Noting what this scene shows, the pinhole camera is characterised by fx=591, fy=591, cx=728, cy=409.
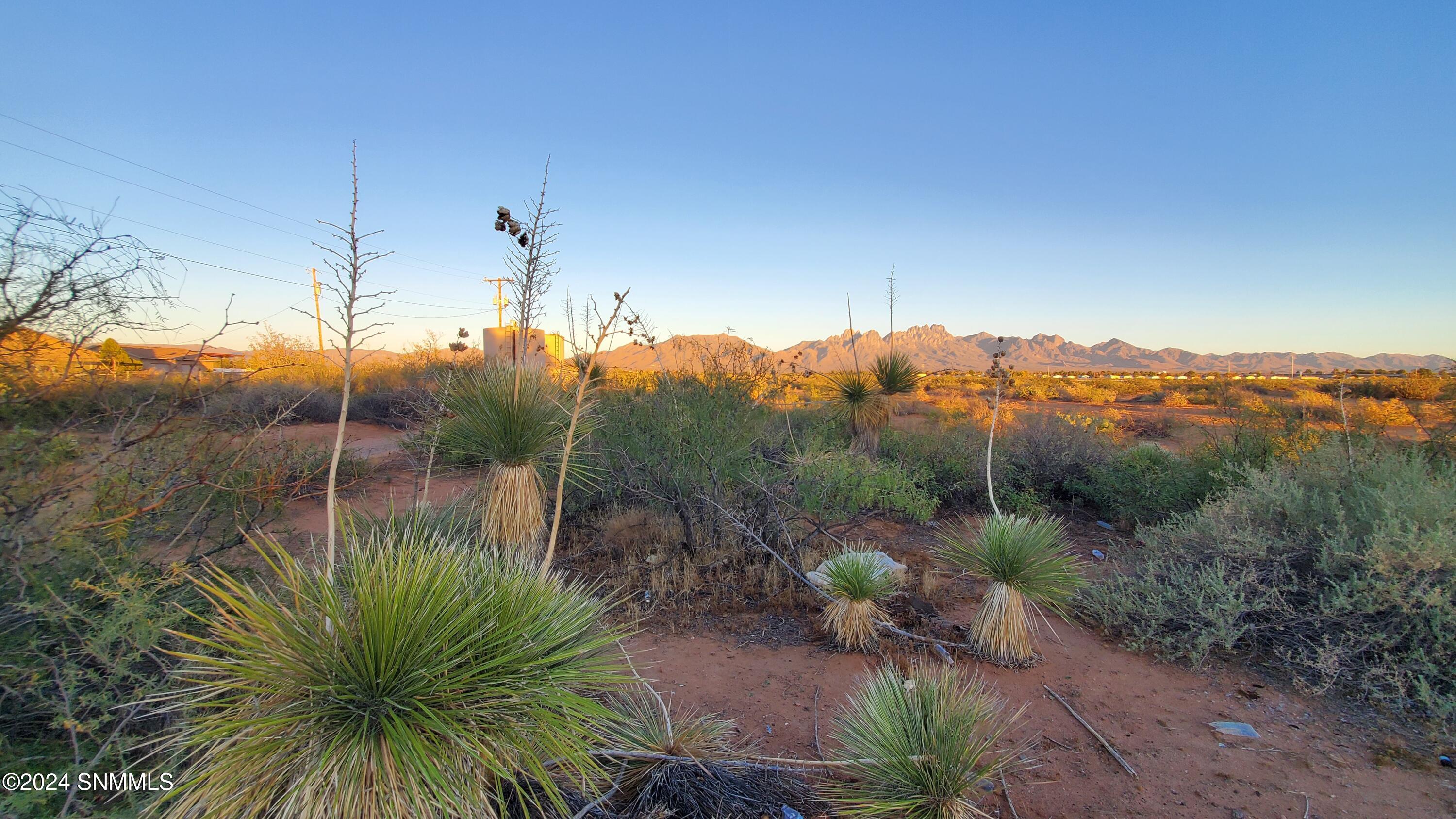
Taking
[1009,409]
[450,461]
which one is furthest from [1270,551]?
[1009,409]

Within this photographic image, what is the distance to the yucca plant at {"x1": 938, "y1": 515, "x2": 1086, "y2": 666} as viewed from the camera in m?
4.68

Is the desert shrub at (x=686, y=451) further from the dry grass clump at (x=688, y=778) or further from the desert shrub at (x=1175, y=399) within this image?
the desert shrub at (x=1175, y=399)

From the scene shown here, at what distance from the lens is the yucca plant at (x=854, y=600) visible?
5012 mm

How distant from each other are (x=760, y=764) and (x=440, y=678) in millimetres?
1885

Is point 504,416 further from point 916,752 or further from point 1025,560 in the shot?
point 1025,560

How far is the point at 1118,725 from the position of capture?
13.5 ft

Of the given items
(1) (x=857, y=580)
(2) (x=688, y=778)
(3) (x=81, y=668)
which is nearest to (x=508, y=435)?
(3) (x=81, y=668)

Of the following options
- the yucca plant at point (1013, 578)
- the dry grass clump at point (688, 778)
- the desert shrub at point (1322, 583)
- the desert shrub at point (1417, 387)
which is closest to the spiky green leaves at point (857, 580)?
the yucca plant at point (1013, 578)

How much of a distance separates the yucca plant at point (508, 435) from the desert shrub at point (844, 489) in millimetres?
3041

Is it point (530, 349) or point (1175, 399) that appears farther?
point (1175, 399)

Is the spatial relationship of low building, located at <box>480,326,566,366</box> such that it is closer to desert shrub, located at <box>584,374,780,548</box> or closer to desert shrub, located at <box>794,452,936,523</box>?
desert shrub, located at <box>584,374,780,548</box>

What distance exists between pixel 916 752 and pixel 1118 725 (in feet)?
8.07

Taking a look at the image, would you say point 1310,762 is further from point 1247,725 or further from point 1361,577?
point 1361,577

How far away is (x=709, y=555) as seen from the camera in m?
7.04
